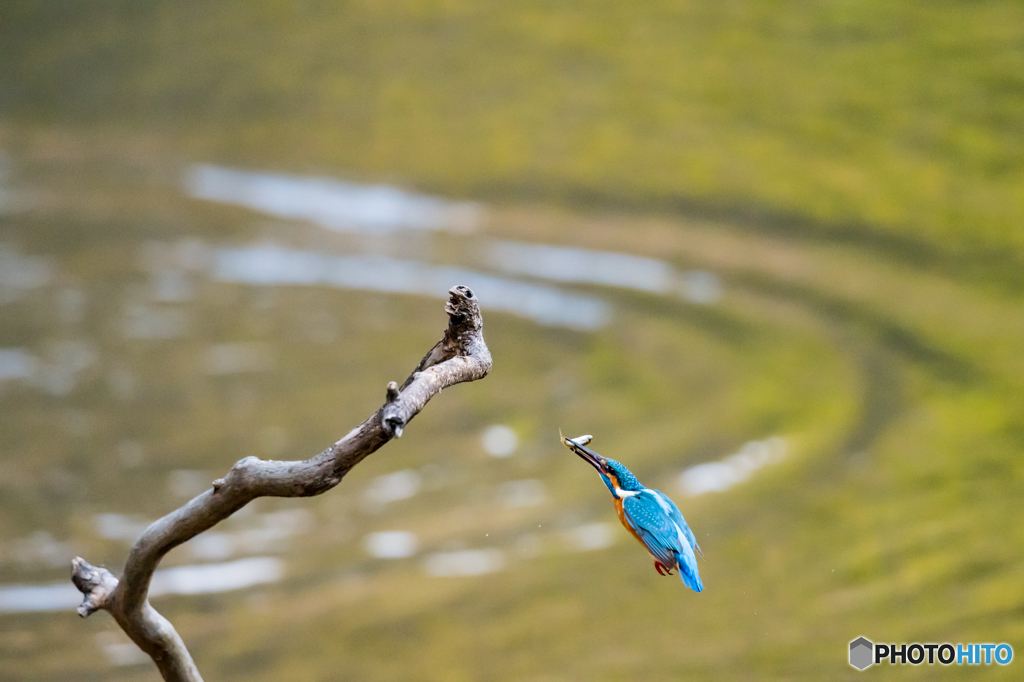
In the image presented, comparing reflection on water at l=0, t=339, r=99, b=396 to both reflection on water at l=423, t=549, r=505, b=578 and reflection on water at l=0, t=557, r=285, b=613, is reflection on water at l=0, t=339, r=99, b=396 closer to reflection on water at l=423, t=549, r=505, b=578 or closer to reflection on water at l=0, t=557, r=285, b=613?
reflection on water at l=0, t=557, r=285, b=613

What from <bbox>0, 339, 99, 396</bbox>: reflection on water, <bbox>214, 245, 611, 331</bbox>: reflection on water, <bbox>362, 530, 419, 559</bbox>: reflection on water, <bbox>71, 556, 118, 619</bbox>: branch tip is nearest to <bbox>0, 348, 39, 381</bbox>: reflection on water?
<bbox>0, 339, 99, 396</bbox>: reflection on water

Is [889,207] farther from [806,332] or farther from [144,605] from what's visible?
[144,605]

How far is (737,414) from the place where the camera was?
3.38 feet

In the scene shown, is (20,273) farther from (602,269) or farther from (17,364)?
(602,269)

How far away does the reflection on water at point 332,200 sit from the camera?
4.59 ft

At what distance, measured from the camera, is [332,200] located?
4.72 ft

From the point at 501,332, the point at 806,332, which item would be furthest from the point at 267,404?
the point at 806,332

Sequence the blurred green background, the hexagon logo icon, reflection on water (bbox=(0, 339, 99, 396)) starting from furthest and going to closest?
reflection on water (bbox=(0, 339, 99, 396)), the blurred green background, the hexagon logo icon

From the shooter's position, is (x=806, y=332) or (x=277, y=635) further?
(x=806, y=332)

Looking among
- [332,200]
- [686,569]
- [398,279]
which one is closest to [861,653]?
[686,569]

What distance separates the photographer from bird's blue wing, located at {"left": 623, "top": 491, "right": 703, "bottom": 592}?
0.89 ft

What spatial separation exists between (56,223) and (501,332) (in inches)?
25.5

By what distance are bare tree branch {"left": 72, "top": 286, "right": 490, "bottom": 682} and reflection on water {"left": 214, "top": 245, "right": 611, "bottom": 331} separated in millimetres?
909

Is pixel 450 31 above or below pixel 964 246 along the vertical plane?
above
